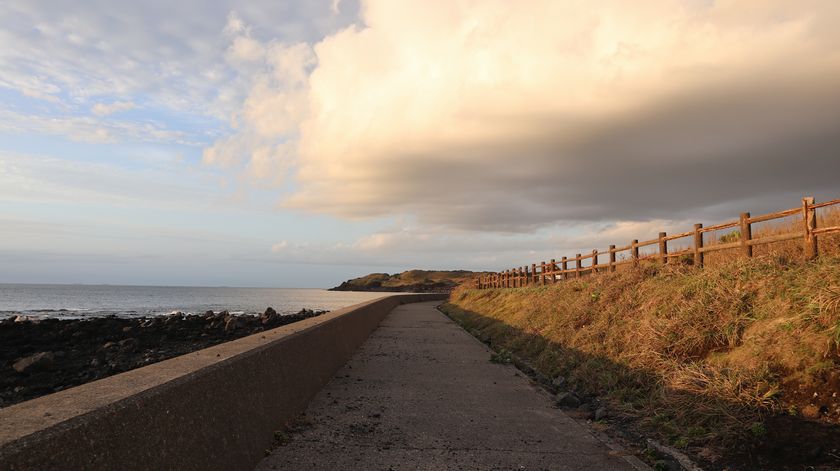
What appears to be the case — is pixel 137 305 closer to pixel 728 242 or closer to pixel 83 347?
pixel 83 347

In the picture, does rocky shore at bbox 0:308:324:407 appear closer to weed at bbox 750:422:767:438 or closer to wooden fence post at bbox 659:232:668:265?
weed at bbox 750:422:767:438

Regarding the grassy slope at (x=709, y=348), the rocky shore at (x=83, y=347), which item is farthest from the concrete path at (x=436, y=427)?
the rocky shore at (x=83, y=347)

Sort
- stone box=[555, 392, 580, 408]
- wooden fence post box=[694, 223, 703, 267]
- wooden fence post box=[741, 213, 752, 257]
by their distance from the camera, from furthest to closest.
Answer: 1. wooden fence post box=[694, 223, 703, 267]
2. wooden fence post box=[741, 213, 752, 257]
3. stone box=[555, 392, 580, 408]

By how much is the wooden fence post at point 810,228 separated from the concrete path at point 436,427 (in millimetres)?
5285

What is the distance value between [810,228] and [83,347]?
2380cm

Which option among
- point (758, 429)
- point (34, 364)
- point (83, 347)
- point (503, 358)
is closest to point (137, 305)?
point (83, 347)

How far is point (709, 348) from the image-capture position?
739 cm

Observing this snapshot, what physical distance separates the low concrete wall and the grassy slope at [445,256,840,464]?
417cm

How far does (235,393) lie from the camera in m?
4.50

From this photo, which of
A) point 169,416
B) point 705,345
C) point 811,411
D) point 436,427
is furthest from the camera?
point 705,345

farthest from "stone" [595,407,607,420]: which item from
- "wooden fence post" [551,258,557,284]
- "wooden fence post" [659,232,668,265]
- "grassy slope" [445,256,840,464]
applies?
"wooden fence post" [551,258,557,284]

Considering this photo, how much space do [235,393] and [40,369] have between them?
45.1 feet

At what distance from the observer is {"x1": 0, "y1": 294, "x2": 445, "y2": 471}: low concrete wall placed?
8.16 feet

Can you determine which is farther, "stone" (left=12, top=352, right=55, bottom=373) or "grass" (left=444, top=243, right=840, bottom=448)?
"stone" (left=12, top=352, right=55, bottom=373)
